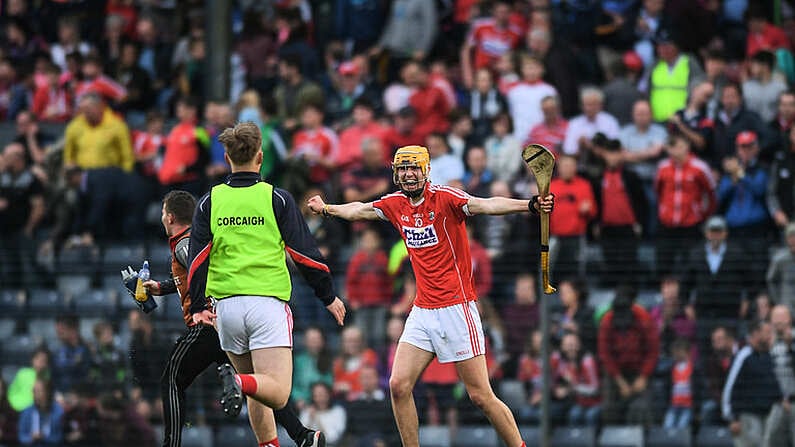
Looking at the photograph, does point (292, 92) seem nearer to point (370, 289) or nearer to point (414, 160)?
point (370, 289)

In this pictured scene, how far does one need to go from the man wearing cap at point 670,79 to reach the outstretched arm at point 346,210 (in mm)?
6543

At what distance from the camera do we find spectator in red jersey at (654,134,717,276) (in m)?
14.8

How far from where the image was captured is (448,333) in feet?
33.1

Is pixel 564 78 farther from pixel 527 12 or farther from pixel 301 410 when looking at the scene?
pixel 301 410

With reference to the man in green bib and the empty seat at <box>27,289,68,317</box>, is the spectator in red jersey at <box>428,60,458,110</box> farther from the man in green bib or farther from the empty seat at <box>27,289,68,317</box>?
the man in green bib

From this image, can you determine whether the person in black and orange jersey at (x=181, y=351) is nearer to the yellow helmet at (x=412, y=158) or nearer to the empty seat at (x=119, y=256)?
the yellow helmet at (x=412, y=158)

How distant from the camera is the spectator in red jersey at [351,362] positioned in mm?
14719

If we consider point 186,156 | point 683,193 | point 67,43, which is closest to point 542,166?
point 683,193

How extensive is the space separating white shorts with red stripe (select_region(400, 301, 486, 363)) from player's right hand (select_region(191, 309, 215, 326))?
1.40 m

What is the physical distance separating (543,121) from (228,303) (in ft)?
23.8

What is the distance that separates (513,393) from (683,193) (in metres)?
2.46

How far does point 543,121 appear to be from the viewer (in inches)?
628

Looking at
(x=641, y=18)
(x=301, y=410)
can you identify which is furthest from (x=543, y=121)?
(x=301, y=410)

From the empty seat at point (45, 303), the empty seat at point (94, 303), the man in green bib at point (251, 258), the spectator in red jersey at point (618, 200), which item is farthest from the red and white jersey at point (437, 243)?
the empty seat at point (45, 303)
